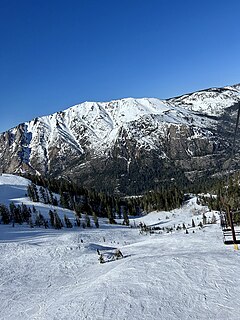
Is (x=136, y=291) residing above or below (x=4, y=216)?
below

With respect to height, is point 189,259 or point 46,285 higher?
point 189,259

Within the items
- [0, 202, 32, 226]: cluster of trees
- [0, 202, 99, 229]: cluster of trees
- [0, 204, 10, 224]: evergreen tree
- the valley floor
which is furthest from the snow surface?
[0, 202, 32, 226]: cluster of trees

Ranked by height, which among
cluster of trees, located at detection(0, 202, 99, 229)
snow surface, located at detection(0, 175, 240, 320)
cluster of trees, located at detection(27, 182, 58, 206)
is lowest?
snow surface, located at detection(0, 175, 240, 320)

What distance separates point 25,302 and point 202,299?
16.0 m

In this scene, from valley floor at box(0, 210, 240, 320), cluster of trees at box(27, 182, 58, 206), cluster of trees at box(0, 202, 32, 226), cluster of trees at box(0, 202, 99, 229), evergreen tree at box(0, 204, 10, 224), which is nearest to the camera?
valley floor at box(0, 210, 240, 320)

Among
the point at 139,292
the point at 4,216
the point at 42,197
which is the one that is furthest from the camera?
the point at 42,197

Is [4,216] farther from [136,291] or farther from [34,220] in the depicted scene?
[136,291]

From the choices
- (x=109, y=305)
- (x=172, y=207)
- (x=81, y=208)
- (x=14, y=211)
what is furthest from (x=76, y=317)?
(x=172, y=207)

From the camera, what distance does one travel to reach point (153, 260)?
27625 mm

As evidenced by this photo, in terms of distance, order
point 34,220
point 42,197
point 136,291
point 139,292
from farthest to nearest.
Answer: point 42,197
point 34,220
point 136,291
point 139,292

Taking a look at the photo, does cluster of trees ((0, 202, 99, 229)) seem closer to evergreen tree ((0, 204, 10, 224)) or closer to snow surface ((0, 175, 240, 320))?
evergreen tree ((0, 204, 10, 224))

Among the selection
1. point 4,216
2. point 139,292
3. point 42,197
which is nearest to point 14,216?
point 4,216

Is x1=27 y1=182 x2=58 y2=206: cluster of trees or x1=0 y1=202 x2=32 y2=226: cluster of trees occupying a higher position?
x1=27 y1=182 x2=58 y2=206: cluster of trees

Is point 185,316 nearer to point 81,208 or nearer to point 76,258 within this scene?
point 76,258
